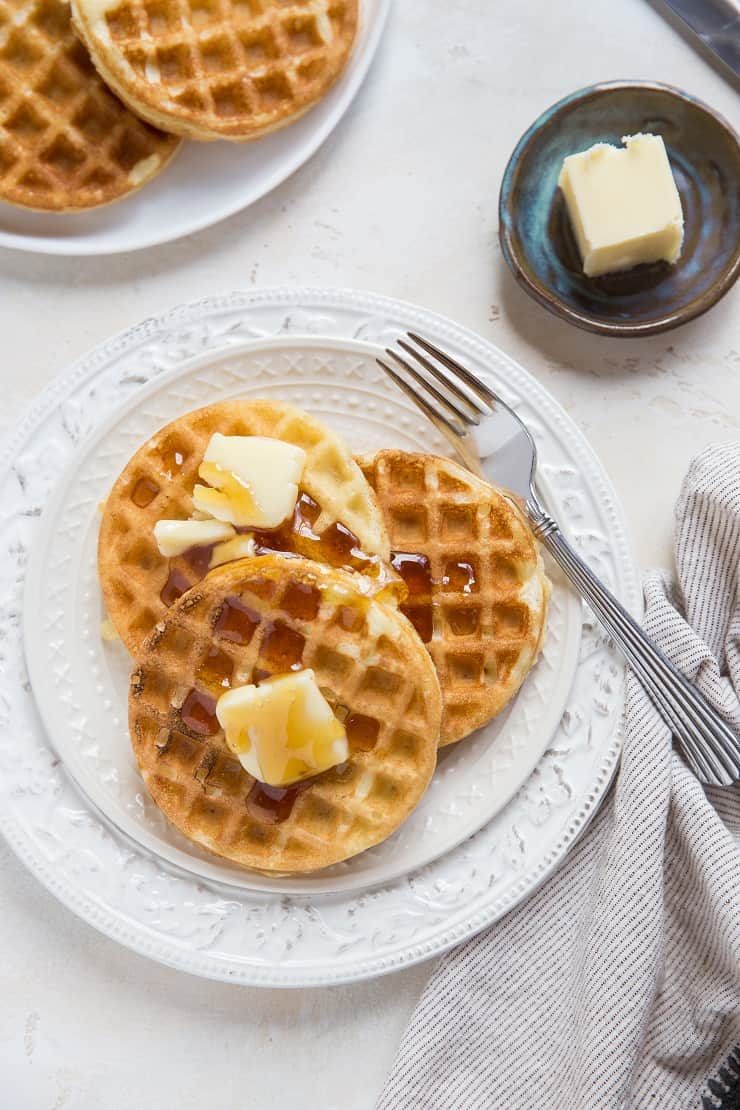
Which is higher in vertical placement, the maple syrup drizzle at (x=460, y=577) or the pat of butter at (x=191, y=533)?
the pat of butter at (x=191, y=533)

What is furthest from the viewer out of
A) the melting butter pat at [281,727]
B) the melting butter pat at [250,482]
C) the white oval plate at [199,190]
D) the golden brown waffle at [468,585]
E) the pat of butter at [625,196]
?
the white oval plate at [199,190]

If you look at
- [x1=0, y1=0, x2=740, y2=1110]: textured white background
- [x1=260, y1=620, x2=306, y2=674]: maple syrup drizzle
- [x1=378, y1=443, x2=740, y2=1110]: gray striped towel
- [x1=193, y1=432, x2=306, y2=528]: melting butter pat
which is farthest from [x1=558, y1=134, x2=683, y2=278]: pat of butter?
[x1=260, y1=620, x2=306, y2=674]: maple syrup drizzle

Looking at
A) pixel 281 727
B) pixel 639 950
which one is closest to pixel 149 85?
pixel 281 727

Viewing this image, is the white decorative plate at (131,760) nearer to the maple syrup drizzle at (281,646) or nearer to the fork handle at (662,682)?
the fork handle at (662,682)

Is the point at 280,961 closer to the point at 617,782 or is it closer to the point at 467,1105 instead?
the point at 467,1105

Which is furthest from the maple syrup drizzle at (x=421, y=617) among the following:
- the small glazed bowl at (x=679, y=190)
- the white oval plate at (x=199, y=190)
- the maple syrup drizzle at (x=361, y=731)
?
the white oval plate at (x=199, y=190)

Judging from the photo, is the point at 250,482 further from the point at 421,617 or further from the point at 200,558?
the point at 421,617

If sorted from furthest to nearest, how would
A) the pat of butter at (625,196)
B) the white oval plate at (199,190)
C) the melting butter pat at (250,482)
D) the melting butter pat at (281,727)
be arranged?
the white oval plate at (199,190) → the pat of butter at (625,196) → the melting butter pat at (250,482) → the melting butter pat at (281,727)
